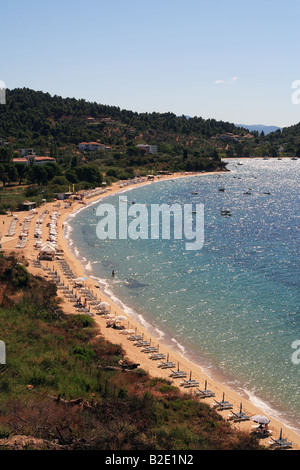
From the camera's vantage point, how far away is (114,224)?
66500 mm

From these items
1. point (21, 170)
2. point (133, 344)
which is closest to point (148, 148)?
point (21, 170)

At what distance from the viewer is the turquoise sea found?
2558 cm

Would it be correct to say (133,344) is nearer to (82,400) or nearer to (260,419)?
(82,400)

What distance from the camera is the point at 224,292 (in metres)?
37.4

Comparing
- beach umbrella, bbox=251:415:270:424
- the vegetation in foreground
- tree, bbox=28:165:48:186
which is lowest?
beach umbrella, bbox=251:415:270:424

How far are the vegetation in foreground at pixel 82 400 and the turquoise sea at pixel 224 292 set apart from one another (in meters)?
5.26

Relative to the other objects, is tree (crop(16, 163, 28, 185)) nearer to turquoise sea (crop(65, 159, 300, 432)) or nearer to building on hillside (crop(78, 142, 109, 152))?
turquoise sea (crop(65, 159, 300, 432))

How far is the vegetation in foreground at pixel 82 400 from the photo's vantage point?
46.2 ft

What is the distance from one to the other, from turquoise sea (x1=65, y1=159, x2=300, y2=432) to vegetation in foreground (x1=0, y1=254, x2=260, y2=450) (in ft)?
17.3

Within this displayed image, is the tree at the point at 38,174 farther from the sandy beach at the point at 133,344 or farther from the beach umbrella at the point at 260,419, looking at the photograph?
the beach umbrella at the point at 260,419

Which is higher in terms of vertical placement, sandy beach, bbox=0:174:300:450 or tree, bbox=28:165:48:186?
tree, bbox=28:165:48:186

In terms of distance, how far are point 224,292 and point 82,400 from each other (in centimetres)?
2208

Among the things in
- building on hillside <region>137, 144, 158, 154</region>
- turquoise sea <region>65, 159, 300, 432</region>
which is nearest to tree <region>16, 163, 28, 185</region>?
turquoise sea <region>65, 159, 300, 432</region>

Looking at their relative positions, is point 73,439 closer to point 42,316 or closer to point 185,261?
point 42,316
